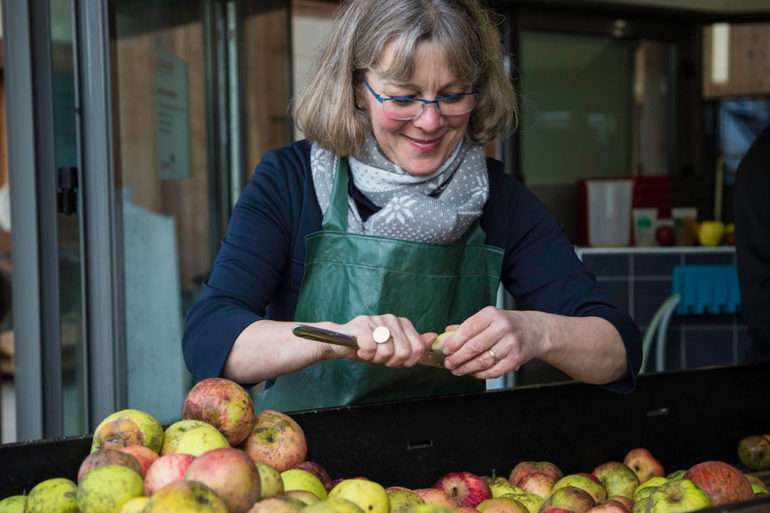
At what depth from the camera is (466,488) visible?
1.79 metres

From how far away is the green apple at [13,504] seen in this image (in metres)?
1.47

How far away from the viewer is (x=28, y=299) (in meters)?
3.04

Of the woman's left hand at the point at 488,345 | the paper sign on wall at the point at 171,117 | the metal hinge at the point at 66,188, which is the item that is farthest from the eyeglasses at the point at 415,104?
the paper sign on wall at the point at 171,117

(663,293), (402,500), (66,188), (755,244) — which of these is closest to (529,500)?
(402,500)

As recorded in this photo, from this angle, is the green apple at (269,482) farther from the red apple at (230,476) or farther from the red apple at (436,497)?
the red apple at (436,497)

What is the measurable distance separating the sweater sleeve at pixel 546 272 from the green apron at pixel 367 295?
153 mm

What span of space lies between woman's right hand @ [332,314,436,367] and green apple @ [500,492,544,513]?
0.88ft

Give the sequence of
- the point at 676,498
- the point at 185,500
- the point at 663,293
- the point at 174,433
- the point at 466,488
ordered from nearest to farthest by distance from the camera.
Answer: the point at 185,500
the point at 174,433
the point at 676,498
the point at 466,488
the point at 663,293

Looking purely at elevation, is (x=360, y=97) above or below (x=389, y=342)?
above

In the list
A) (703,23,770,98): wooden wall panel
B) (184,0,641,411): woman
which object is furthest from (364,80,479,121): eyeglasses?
(703,23,770,98): wooden wall panel

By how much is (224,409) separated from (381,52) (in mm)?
778

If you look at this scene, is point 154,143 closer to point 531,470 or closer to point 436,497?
point 531,470

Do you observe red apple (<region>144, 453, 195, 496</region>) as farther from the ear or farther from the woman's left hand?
the ear

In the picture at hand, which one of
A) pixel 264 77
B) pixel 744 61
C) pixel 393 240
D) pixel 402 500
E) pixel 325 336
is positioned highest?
pixel 744 61
